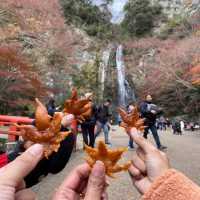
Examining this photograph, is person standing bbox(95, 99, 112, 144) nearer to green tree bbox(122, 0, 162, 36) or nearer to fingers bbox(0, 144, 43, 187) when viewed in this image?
fingers bbox(0, 144, 43, 187)

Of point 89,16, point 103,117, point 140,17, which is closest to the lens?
point 103,117

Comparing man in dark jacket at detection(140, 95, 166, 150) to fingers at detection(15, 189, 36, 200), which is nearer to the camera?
fingers at detection(15, 189, 36, 200)

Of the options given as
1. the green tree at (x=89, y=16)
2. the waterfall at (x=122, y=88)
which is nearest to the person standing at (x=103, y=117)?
the waterfall at (x=122, y=88)

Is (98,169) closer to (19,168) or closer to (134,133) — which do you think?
(19,168)

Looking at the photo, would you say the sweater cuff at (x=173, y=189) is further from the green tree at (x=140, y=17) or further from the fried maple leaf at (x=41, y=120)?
the green tree at (x=140, y=17)

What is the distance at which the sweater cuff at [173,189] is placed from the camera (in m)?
0.89

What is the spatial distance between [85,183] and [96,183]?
0.45 feet

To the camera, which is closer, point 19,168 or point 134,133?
point 19,168

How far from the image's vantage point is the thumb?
3.21ft

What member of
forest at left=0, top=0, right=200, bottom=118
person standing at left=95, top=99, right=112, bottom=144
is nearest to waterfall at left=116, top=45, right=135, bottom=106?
forest at left=0, top=0, right=200, bottom=118

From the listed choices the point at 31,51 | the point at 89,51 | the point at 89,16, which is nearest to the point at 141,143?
the point at 31,51

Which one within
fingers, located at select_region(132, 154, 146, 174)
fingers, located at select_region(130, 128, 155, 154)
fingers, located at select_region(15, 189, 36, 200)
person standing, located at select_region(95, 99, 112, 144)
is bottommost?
fingers, located at select_region(15, 189, 36, 200)

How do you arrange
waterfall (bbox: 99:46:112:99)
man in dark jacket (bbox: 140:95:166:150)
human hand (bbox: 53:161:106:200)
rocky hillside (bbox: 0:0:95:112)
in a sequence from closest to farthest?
1. human hand (bbox: 53:161:106:200)
2. man in dark jacket (bbox: 140:95:166:150)
3. rocky hillside (bbox: 0:0:95:112)
4. waterfall (bbox: 99:46:112:99)

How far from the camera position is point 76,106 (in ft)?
4.34
